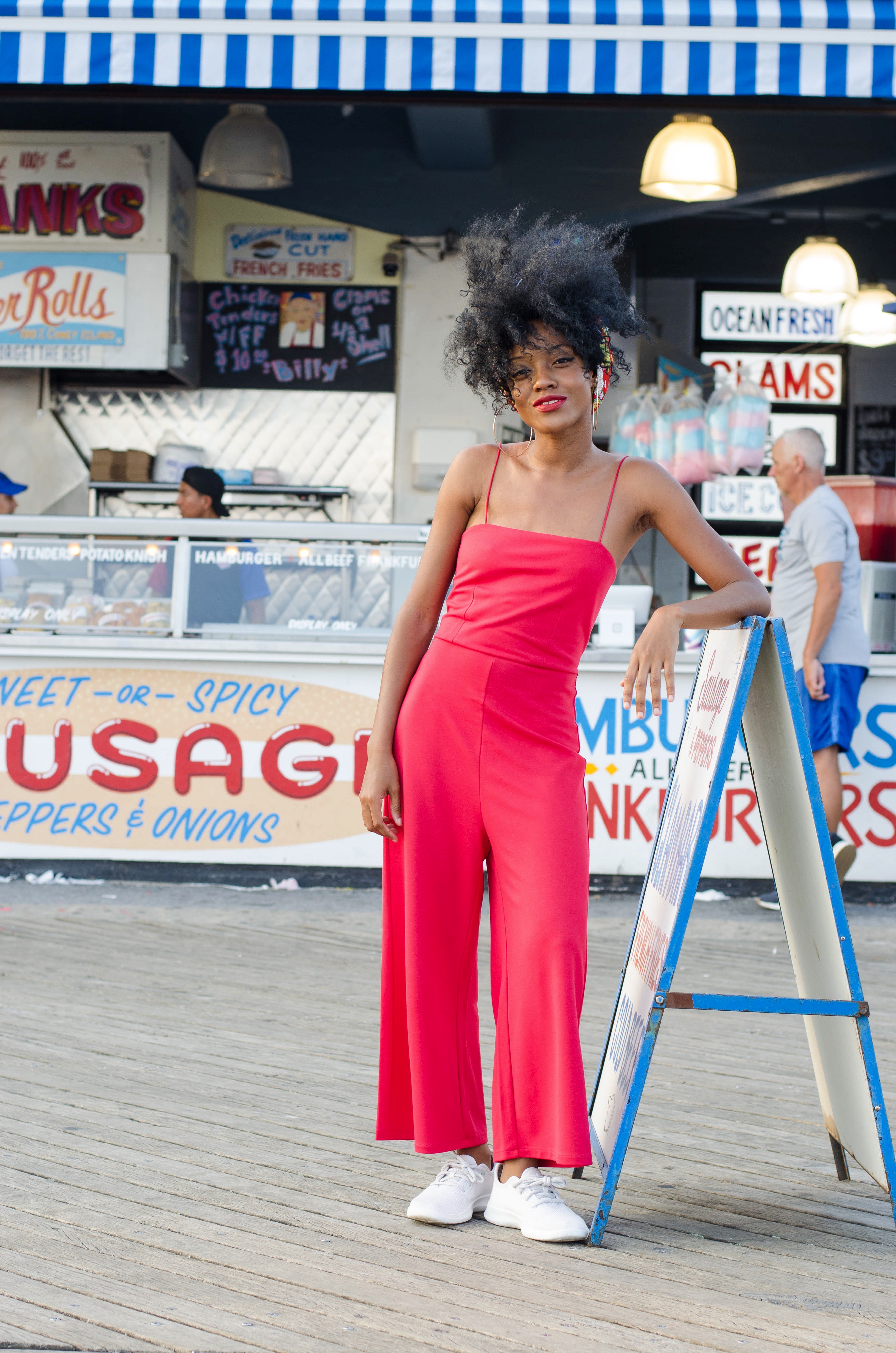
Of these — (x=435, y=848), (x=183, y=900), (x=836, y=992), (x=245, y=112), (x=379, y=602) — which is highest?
(x=245, y=112)

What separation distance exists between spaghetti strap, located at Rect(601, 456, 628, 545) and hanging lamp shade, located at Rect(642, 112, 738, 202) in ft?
14.4

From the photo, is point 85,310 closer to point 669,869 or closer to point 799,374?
point 799,374

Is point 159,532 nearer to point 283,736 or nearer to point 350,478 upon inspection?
point 283,736

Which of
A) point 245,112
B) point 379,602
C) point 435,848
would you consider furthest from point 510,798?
point 245,112

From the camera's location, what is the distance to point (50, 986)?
185 inches

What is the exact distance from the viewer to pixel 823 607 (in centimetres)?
582

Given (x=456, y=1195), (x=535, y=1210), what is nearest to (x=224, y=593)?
(x=456, y=1195)

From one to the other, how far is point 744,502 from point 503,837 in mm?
9162

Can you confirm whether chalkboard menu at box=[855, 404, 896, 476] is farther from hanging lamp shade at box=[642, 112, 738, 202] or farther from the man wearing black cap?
the man wearing black cap

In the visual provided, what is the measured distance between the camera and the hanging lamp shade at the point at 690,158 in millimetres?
6656

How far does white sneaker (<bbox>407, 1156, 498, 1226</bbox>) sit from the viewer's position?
277 cm

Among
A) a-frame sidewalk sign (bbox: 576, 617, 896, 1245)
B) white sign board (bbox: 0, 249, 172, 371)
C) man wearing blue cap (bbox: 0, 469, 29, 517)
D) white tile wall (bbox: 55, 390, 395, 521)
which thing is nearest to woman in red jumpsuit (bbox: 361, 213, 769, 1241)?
a-frame sidewalk sign (bbox: 576, 617, 896, 1245)

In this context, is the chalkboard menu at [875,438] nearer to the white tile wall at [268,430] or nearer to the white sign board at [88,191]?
the white tile wall at [268,430]

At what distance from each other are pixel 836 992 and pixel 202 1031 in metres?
2.13
